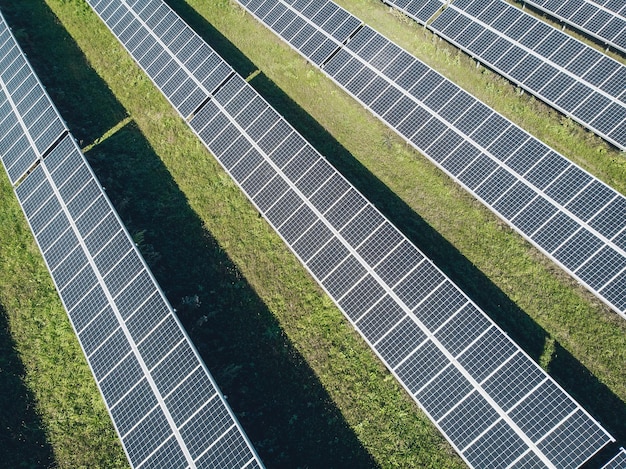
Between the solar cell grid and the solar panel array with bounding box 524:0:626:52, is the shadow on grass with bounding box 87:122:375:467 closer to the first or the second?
the solar cell grid

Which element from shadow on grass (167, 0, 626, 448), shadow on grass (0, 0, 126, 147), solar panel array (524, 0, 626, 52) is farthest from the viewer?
shadow on grass (0, 0, 126, 147)

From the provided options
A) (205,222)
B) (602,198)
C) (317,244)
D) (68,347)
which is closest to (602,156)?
(602,198)

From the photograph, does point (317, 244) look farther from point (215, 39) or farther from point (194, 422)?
point (215, 39)

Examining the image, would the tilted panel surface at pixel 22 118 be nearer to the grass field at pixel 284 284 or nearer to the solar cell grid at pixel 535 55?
the grass field at pixel 284 284

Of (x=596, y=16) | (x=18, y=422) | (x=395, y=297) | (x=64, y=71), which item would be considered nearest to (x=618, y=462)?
(x=395, y=297)

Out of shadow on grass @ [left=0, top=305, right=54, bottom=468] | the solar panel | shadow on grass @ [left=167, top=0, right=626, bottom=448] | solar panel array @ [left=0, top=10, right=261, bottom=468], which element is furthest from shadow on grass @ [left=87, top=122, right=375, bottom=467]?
the solar panel

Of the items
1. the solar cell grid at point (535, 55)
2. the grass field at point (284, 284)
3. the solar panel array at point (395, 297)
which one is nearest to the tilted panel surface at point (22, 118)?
the grass field at point (284, 284)
